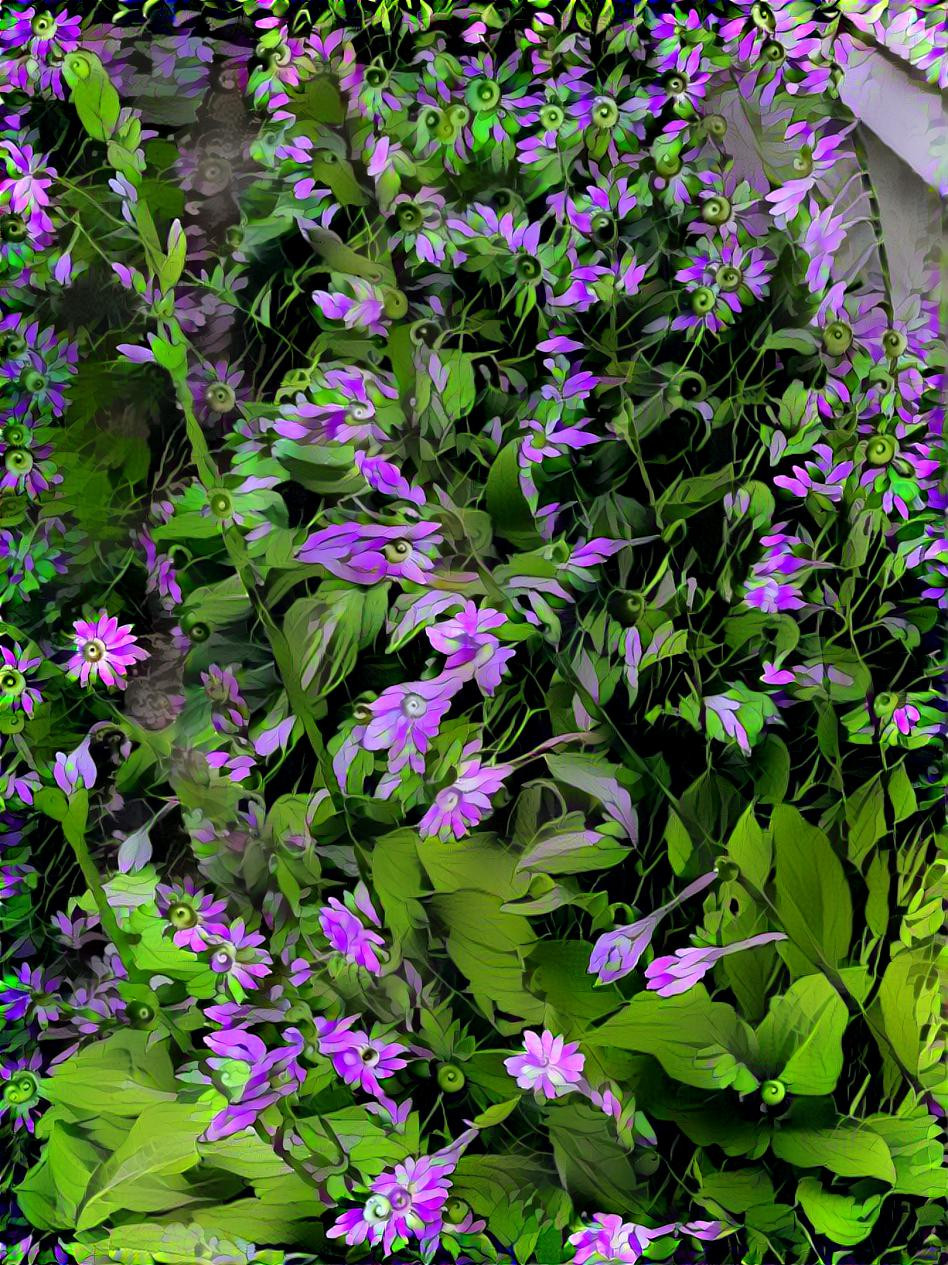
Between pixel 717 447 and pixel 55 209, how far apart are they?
3.00 ft

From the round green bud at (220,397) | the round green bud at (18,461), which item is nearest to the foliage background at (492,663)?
the round green bud at (220,397)

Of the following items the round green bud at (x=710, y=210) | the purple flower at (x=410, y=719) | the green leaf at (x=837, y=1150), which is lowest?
the green leaf at (x=837, y=1150)

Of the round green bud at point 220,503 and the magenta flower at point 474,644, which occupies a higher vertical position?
the magenta flower at point 474,644

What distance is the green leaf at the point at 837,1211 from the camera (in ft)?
3.94

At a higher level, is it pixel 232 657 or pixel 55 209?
pixel 55 209

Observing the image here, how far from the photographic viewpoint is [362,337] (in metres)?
1.23

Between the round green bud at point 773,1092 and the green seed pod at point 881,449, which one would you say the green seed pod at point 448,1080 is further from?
the green seed pod at point 881,449

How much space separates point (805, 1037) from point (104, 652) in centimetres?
101

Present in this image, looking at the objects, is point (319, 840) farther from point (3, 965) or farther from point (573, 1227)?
point (573, 1227)

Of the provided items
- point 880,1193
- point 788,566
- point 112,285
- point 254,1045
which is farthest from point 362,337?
point 880,1193

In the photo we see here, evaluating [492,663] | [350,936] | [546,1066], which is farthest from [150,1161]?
[492,663]

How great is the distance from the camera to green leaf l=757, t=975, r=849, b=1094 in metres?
1.20

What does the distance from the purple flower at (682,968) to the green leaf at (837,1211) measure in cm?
29

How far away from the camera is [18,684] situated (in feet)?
4.13
